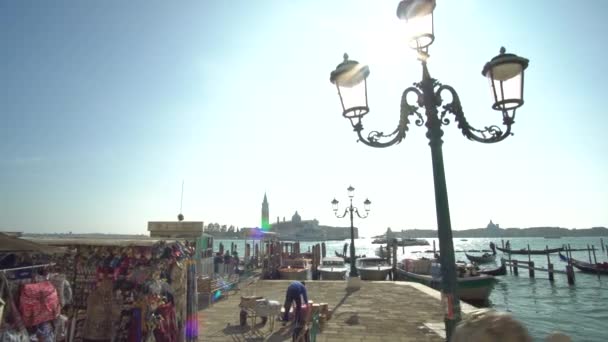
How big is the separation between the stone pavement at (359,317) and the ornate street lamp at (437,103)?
5.09 meters

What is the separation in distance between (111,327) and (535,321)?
19.7 metres

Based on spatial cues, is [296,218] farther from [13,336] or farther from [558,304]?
[13,336]

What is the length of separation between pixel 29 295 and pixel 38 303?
7.0 inches

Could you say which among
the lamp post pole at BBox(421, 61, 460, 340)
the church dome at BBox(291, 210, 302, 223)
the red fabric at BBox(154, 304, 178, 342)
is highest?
the church dome at BBox(291, 210, 302, 223)

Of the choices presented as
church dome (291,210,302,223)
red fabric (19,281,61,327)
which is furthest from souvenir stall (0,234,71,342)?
church dome (291,210,302,223)

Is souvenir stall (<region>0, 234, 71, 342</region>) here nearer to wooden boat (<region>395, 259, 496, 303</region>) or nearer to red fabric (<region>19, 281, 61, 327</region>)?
red fabric (<region>19, 281, 61, 327</region>)

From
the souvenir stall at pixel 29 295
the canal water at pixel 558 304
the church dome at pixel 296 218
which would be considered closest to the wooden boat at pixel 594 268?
the canal water at pixel 558 304

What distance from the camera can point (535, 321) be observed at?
17.0 meters

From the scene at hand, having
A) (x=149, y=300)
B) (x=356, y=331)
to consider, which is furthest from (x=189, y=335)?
(x=356, y=331)

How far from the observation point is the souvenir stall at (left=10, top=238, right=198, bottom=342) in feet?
19.2

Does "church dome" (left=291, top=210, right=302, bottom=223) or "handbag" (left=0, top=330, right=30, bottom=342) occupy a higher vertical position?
"church dome" (left=291, top=210, right=302, bottom=223)

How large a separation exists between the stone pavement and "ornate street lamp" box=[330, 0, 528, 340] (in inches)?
201

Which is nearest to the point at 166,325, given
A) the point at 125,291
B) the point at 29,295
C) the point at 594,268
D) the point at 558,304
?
the point at 125,291

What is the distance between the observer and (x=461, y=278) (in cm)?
1962
